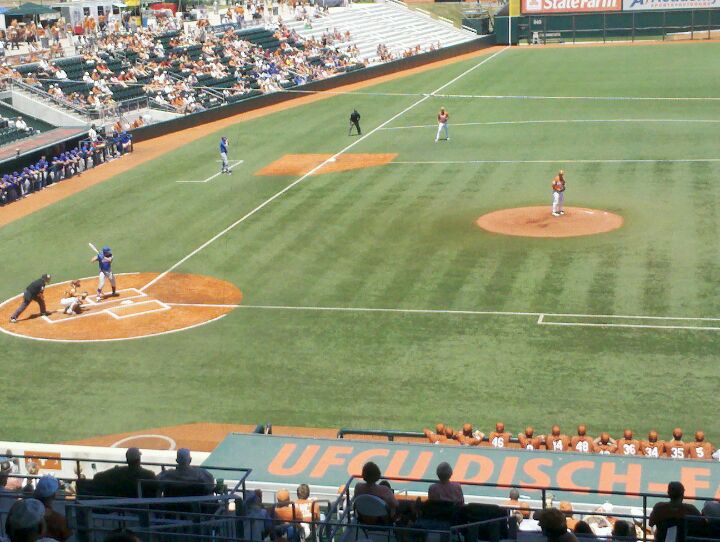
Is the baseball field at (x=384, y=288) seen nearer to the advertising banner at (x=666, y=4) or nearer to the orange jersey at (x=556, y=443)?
the orange jersey at (x=556, y=443)

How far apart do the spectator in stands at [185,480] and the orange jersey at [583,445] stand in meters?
6.65

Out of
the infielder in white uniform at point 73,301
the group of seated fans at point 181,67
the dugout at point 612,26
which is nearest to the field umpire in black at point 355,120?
the group of seated fans at point 181,67

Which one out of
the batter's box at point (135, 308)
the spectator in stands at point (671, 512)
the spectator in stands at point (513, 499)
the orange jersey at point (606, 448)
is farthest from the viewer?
the batter's box at point (135, 308)

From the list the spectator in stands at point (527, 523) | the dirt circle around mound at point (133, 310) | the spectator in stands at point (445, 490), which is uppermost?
the spectator in stands at point (445, 490)

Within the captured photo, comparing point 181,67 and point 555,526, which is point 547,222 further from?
point 181,67

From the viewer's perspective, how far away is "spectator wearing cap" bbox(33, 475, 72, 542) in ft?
27.2

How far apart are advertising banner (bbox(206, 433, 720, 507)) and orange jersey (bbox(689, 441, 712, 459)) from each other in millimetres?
1633

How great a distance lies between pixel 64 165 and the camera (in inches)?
1539

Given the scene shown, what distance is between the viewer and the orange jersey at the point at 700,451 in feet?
47.9

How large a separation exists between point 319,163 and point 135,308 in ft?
54.7

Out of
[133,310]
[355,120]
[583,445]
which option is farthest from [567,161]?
[583,445]

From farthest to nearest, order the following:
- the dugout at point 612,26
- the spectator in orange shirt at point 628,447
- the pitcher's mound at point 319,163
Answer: the dugout at point 612,26 < the pitcher's mound at point 319,163 < the spectator in orange shirt at point 628,447

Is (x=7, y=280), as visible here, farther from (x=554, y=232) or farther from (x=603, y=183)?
(x=603, y=183)

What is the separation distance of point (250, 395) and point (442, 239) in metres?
10.5
